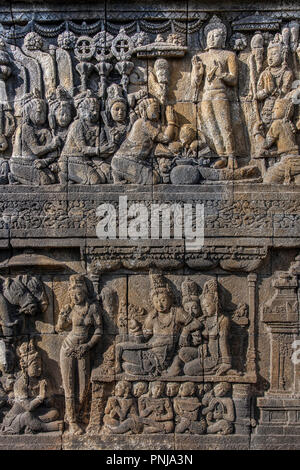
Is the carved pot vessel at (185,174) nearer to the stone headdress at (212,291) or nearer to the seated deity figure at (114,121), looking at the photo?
the seated deity figure at (114,121)

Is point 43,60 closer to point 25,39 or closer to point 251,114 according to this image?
point 25,39

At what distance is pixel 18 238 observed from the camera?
19.1ft

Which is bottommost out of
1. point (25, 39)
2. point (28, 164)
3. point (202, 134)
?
point (28, 164)

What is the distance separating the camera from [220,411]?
5.84m

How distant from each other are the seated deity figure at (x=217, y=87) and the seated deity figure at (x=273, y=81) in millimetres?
359

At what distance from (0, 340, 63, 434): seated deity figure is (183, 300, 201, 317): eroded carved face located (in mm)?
1956

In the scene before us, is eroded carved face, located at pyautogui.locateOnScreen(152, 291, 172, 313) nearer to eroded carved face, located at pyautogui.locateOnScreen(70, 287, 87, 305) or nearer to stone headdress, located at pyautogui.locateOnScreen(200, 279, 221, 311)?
stone headdress, located at pyautogui.locateOnScreen(200, 279, 221, 311)

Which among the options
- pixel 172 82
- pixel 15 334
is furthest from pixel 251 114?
pixel 15 334

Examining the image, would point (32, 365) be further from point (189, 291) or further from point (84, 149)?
point (84, 149)

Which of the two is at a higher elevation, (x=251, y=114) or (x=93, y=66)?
(x=93, y=66)

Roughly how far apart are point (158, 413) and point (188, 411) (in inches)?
14.4

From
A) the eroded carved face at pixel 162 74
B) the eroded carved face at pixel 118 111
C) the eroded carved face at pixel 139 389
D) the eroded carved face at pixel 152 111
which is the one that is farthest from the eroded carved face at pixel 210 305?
the eroded carved face at pixel 162 74

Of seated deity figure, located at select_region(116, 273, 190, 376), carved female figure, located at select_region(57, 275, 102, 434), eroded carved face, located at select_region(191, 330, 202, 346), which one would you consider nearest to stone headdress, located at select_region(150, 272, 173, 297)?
seated deity figure, located at select_region(116, 273, 190, 376)

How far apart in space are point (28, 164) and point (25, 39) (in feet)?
5.26
